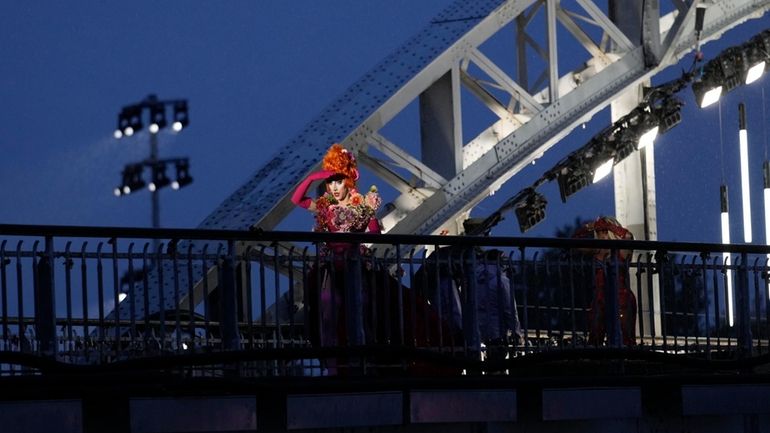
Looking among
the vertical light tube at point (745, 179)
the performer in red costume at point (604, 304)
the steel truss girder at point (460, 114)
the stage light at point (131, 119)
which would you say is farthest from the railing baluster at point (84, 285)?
the stage light at point (131, 119)

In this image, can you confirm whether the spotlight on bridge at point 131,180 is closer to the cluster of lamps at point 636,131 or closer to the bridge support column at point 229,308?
the cluster of lamps at point 636,131

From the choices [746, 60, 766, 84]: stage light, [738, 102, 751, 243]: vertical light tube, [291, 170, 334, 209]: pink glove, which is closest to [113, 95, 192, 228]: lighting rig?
→ [746, 60, 766, 84]: stage light

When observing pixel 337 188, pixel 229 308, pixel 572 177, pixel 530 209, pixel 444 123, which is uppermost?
pixel 444 123

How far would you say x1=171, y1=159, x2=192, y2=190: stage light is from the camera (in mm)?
46500

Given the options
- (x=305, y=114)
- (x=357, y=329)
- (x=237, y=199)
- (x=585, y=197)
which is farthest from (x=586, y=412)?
(x=305, y=114)

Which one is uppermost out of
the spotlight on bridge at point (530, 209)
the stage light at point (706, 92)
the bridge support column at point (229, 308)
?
the stage light at point (706, 92)

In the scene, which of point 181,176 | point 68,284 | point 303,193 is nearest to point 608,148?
point 303,193

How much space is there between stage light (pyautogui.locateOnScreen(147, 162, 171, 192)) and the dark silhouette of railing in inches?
1141

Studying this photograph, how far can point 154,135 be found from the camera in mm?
47406

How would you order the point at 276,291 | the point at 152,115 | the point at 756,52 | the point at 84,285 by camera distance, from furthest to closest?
the point at 152,115, the point at 756,52, the point at 276,291, the point at 84,285

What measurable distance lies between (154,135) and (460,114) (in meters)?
18.6

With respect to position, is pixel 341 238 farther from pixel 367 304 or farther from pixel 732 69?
pixel 732 69

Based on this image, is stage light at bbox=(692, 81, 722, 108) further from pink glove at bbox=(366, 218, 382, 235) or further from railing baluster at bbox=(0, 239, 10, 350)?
railing baluster at bbox=(0, 239, 10, 350)

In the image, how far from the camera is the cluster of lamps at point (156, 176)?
47.0 m
